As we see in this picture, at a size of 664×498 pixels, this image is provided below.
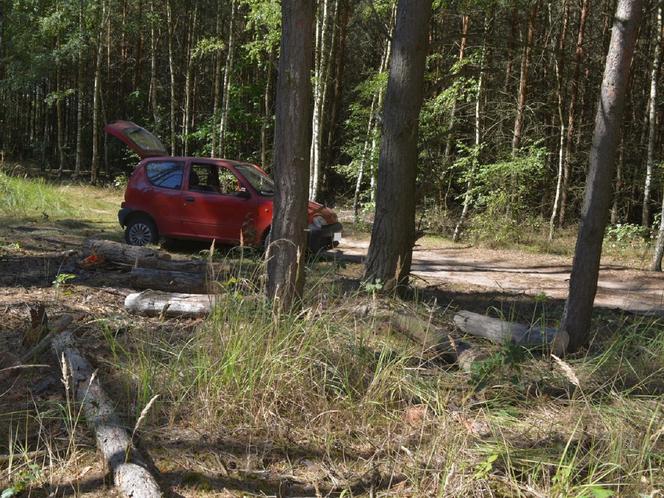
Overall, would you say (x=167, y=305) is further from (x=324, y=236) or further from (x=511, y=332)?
(x=324, y=236)

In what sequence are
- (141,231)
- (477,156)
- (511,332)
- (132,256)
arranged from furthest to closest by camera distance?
1. (477,156)
2. (141,231)
3. (132,256)
4. (511,332)

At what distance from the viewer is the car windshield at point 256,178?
12547mm

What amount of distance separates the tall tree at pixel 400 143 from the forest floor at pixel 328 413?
89.7 inches

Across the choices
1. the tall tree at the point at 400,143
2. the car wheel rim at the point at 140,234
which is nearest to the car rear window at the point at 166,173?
the car wheel rim at the point at 140,234

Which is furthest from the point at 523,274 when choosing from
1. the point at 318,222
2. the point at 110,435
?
the point at 110,435

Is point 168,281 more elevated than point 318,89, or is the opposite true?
point 318,89

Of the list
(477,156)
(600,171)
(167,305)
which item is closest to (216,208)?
(167,305)

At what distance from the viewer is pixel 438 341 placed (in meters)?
5.87

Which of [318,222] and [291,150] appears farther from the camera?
[318,222]

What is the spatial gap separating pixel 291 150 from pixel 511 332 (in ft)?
8.88

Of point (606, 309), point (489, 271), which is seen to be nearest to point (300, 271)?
point (606, 309)

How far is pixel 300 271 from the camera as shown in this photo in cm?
599

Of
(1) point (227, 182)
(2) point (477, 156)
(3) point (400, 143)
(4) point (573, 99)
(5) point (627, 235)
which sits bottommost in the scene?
(5) point (627, 235)

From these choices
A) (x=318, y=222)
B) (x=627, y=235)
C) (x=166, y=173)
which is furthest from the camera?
(x=627, y=235)
